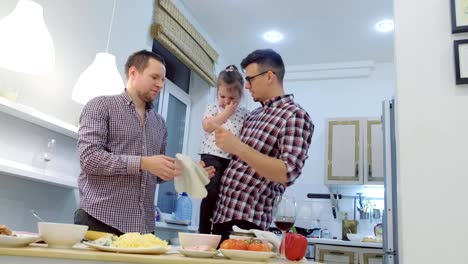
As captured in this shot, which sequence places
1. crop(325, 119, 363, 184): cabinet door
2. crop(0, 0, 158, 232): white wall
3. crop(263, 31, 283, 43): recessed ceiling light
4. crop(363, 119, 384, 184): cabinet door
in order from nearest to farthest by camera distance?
crop(0, 0, 158, 232): white wall, crop(363, 119, 384, 184): cabinet door, crop(325, 119, 363, 184): cabinet door, crop(263, 31, 283, 43): recessed ceiling light

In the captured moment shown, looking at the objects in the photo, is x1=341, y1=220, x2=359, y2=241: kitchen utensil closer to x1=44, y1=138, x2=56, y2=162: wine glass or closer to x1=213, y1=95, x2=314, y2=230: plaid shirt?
x1=213, y1=95, x2=314, y2=230: plaid shirt

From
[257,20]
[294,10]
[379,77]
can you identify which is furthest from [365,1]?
[379,77]

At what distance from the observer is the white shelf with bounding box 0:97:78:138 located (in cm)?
190

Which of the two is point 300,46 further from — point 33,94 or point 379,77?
point 33,94

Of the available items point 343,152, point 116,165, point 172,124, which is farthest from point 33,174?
point 343,152

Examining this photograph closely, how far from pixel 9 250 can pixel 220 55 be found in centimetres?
426

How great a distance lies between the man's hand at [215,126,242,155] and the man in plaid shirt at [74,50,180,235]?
0.19 meters

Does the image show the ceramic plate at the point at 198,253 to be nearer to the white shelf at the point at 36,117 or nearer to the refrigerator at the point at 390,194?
the white shelf at the point at 36,117

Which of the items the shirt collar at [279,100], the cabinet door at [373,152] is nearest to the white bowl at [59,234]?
the shirt collar at [279,100]

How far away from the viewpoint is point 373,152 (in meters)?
4.28

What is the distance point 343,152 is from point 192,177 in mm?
3335

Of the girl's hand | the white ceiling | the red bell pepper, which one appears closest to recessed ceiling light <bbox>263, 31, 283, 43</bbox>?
the white ceiling

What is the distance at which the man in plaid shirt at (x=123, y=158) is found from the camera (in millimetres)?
1566

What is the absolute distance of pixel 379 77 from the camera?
16.3ft
